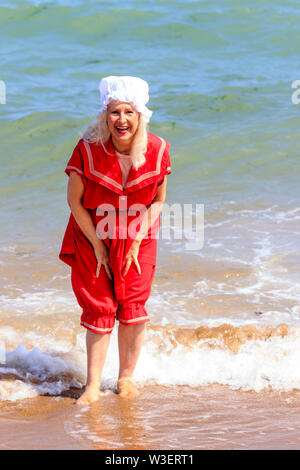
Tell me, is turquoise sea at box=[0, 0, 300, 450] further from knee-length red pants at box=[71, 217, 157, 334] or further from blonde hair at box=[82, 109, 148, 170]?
blonde hair at box=[82, 109, 148, 170]

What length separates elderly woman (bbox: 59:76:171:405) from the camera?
334 cm

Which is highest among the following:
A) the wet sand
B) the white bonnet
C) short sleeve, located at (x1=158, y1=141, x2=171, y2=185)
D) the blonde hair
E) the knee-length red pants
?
the white bonnet

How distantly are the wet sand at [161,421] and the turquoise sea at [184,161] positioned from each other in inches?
7.2

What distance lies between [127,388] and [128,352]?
0.62 feet

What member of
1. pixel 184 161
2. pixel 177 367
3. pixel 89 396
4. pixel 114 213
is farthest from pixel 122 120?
pixel 184 161

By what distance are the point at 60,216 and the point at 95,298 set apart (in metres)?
3.27

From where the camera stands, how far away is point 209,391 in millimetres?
3791

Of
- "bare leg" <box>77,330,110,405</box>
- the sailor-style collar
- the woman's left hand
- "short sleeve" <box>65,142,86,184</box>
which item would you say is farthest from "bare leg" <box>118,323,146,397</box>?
"short sleeve" <box>65,142,86,184</box>

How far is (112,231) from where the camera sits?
3.46 m

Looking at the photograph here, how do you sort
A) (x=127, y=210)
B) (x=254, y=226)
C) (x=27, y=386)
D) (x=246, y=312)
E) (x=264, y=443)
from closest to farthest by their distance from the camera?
(x=264, y=443), (x=127, y=210), (x=27, y=386), (x=246, y=312), (x=254, y=226)

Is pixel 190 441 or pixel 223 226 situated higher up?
pixel 223 226

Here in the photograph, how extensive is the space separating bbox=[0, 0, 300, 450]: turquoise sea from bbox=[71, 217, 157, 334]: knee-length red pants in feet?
1.80

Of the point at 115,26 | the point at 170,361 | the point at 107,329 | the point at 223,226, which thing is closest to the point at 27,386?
the point at 107,329

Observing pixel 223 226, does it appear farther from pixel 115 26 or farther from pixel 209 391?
pixel 115 26
